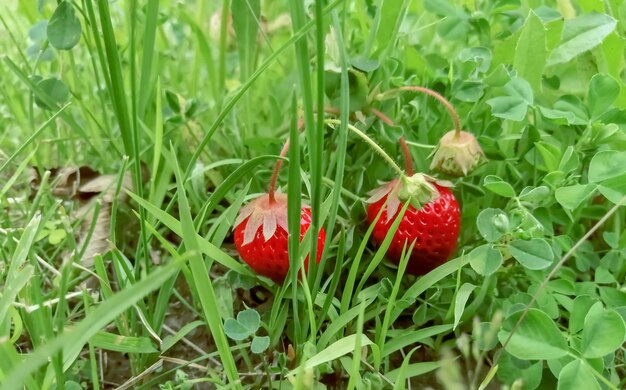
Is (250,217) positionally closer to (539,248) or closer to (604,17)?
(539,248)

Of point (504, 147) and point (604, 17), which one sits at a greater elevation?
Answer: point (604, 17)

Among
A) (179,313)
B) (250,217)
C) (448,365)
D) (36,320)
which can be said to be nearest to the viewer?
(448,365)

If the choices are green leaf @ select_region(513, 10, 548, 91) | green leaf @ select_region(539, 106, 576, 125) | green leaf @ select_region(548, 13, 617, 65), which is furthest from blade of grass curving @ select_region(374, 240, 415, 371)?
green leaf @ select_region(548, 13, 617, 65)

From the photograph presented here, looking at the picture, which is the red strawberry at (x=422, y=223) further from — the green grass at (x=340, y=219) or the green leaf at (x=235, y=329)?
the green leaf at (x=235, y=329)

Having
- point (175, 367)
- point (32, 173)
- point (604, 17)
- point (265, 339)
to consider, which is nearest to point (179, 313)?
point (175, 367)

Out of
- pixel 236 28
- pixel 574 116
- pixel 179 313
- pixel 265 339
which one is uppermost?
pixel 236 28

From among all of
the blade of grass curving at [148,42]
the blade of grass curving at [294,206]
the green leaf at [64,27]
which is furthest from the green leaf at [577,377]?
the green leaf at [64,27]
